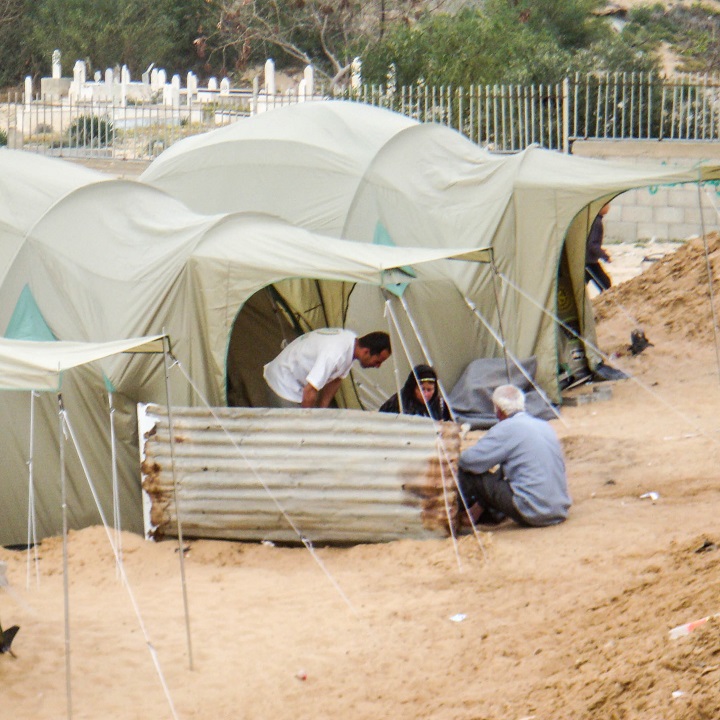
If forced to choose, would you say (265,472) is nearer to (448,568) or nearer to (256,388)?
(448,568)

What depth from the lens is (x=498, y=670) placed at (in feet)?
20.9

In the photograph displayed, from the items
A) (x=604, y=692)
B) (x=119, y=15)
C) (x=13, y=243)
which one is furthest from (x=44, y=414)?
(x=119, y=15)

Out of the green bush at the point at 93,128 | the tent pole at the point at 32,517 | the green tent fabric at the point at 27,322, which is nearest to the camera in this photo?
the tent pole at the point at 32,517

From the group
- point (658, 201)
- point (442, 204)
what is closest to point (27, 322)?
point (442, 204)

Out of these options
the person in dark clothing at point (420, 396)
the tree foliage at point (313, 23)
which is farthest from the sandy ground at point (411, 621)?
the tree foliage at point (313, 23)

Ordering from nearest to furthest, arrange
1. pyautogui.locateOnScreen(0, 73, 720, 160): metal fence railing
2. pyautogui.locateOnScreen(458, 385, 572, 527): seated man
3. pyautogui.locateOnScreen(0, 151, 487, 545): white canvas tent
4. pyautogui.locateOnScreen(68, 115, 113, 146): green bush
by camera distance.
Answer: pyautogui.locateOnScreen(458, 385, 572, 527): seated man
pyautogui.locateOnScreen(0, 151, 487, 545): white canvas tent
pyautogui.locateOnScreen(0, 73, 720, 160): metal fence railing
pyautogui.locateOnScreen(68, 115, 113, 146): green bush

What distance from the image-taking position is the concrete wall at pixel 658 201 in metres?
18.8

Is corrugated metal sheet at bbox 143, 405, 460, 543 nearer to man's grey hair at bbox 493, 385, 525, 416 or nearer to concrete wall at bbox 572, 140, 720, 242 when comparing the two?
man's grey hair at bbox 493, 385, 525, 416

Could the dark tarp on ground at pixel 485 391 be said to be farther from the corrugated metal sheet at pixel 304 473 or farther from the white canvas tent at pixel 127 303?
the corrugated metal sheet at pixel 304 473

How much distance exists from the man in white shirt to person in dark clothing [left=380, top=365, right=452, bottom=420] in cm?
55

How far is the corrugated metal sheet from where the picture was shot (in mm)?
8242

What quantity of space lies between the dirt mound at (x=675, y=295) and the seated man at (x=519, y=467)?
20.3ft

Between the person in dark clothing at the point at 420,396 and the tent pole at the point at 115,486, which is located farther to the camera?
the person in dark clothing at the point at 420,396

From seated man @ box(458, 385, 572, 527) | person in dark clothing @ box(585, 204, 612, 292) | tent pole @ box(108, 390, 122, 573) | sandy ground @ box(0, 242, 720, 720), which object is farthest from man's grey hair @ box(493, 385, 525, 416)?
person in dark clothing @ box(585, 204, 612, 292)
